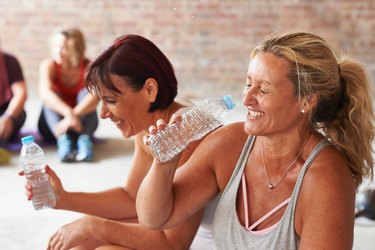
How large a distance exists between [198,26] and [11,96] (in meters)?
1.98

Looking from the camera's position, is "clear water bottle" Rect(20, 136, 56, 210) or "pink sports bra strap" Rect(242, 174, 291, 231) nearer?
"pink sports bra strap" Rect(242, 174, 291, 231)

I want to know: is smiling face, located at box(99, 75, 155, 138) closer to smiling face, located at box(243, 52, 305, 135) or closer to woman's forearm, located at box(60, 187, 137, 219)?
woman's forearm, located at box(60, 187, 137, 219)

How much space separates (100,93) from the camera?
185cm

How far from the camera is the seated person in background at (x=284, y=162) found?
147 cm

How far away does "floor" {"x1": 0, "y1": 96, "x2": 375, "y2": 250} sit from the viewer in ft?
9.12

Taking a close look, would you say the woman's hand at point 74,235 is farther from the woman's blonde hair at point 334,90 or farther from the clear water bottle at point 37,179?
the woman's blonde hair at point 334,90

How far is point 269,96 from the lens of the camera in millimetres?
1492

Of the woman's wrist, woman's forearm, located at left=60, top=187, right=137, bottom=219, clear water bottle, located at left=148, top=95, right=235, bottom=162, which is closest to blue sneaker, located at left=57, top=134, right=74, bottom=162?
the woman's wrist

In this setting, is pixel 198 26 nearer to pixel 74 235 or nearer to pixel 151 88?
pixel 151 88

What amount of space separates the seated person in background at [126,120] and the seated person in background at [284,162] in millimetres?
127

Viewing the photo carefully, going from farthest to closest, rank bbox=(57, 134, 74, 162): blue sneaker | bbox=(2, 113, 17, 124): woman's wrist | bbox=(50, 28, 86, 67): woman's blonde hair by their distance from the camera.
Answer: bbox=(50, 28, 86, 67): woman's blonde hair, bbox=(2, 113, 17, 124): woman's wrist, bbox=(57, 134, 74, 162): blue sneaker

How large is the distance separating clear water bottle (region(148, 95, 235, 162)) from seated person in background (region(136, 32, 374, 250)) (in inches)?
1.1

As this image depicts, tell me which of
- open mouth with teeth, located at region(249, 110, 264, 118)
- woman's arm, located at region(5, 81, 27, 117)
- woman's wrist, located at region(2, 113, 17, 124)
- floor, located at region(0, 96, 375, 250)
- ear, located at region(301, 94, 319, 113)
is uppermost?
ear, located at region(301, 94, 319, 113)

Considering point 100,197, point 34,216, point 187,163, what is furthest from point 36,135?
point 187,163
